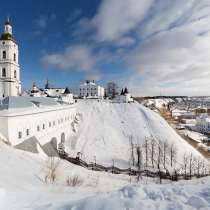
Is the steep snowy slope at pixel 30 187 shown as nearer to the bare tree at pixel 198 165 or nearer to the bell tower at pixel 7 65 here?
the bare tree at pixel 198 165

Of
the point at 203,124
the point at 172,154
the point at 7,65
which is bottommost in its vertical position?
the point at 203,124

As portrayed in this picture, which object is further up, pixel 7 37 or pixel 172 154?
pixel 7 37

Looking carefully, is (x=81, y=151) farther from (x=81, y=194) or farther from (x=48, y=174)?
(x=81, y=194)

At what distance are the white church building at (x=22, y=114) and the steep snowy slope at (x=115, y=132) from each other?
3.43 m

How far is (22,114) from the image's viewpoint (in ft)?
67.4

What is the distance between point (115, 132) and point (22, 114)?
22127mm

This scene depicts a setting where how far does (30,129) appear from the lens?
22109mm

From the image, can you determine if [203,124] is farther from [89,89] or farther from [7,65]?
[7,65]

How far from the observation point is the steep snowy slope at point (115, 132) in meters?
32.0

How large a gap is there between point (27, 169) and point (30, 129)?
966 centimetres

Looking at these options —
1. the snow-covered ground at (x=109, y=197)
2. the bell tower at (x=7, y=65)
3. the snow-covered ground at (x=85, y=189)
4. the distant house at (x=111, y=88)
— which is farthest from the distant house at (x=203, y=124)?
the snow-covered ground at (x=109, y=197)

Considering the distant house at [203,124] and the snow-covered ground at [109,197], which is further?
the distant house at [203,124]

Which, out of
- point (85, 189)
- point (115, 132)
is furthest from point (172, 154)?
point (85, 189)

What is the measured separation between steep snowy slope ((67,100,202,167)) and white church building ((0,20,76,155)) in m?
3.43
